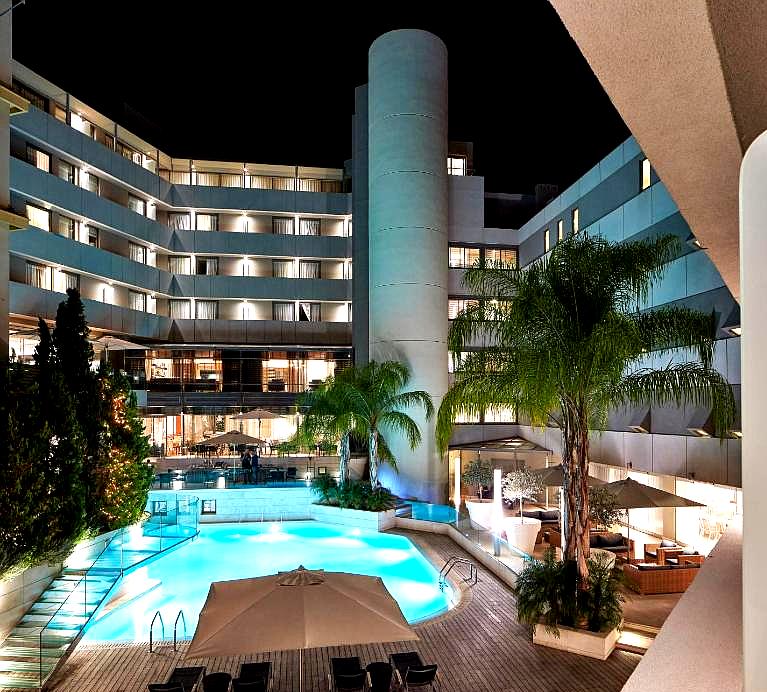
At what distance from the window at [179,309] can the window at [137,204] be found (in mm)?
5268

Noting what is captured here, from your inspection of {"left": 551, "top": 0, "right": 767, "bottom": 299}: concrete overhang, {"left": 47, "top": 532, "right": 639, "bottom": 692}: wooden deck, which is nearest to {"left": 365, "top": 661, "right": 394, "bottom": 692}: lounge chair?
{"left": 47, "top": 532, "right": 639, "bottom": 692}: wooden deck

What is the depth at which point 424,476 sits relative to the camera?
2692cm

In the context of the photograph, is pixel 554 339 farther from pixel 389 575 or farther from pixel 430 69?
pixel 430 69

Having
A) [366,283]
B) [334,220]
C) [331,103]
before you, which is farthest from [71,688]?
[331,103]

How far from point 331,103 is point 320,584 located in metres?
36.2

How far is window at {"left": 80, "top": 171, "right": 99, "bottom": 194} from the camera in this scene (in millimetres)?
31688

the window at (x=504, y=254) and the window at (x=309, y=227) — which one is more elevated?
the window at (x=309, y=227)

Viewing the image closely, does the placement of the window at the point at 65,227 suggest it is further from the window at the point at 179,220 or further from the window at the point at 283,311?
the window at the point at 283,311

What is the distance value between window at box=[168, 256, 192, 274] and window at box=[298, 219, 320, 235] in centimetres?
675

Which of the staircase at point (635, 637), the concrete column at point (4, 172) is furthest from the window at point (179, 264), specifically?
the staircase at point (635, 637)

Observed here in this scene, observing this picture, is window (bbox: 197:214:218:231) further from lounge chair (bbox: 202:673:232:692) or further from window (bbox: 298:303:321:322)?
lounge chair (bbox: 202:673:232:692)

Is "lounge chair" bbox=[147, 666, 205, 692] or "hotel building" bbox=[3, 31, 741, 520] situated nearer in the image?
"lounge chair" bbox=[147, 666, 205, 692]

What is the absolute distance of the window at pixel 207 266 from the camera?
3784cm

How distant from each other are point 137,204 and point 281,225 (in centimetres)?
816
